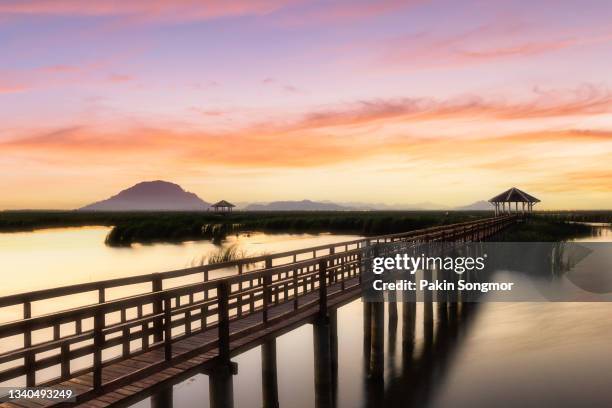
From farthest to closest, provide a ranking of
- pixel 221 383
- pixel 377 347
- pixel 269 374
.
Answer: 1. pixel 377 347
2. pixel 269 374
3. pixel 221 383

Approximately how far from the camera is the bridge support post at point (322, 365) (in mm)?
11258

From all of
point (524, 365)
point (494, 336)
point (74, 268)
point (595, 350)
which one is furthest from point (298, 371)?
point (74, 268)

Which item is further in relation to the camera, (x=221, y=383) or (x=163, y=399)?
(x=163, y=399)

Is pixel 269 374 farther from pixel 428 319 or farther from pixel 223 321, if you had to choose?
pixel 428 319

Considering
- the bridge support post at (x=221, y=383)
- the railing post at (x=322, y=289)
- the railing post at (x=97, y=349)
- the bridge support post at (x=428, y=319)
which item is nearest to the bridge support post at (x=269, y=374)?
the railing post at (x=322, y=289)

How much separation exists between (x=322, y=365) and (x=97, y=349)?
5989 millimetres

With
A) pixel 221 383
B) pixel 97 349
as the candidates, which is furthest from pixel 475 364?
pixel 97 349

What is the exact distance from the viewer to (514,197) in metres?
69.8

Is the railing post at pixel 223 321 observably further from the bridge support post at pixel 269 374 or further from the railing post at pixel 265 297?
the bridge support post at pixel 269 374

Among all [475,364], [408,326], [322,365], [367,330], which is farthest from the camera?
[408,326]

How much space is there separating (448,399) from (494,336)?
23.1 feet

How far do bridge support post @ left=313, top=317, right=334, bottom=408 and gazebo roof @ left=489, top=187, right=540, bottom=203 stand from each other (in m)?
62.7

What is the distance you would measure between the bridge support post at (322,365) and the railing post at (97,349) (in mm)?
5663

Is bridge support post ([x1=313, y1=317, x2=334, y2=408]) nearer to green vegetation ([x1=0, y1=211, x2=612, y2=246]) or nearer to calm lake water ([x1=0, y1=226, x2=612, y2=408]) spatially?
calm lake water ([x1=0, y1=226, x2=612, y2=408])
